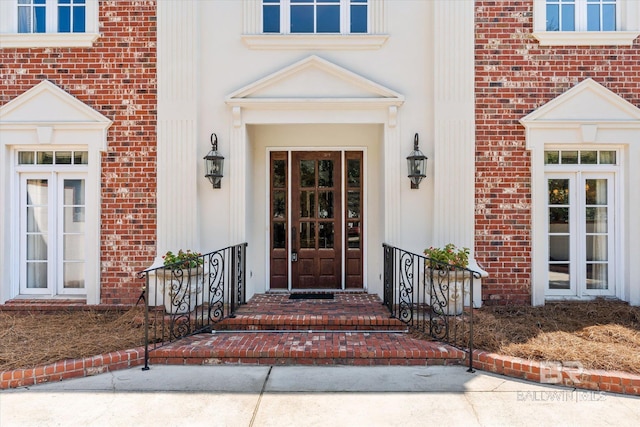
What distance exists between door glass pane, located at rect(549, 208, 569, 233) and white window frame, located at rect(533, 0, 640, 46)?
239cm

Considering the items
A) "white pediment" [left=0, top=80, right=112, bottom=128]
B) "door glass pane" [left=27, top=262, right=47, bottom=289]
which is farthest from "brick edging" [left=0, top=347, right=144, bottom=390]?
"white pediment" [left=0, top=80, right=112, bottom=128]

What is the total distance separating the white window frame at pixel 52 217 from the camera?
19.8 feet

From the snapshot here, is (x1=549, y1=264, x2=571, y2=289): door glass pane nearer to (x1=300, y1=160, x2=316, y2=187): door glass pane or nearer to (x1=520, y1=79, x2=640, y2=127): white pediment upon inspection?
(x1=520, y1=79, x2=640, y2=127): white pediment

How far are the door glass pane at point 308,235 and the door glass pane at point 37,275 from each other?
3929mm

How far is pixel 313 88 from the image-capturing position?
589 centimetres

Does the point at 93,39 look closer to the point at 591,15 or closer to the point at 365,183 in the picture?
the point at 365,183

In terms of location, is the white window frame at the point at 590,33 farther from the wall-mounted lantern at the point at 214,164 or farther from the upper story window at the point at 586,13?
the wall-mounted lantern at the point at 214,164

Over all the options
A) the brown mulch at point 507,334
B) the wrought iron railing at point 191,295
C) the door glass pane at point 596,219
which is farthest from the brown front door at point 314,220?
the door glass pane at point 596,219

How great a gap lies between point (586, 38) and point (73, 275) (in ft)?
27.2

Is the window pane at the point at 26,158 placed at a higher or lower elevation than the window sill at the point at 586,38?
lower

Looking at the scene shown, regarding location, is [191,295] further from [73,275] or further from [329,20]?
[329,20]

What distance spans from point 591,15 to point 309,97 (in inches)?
170

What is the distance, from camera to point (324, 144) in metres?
6.70

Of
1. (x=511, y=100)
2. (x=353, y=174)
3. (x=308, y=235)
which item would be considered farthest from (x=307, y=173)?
(x=511, y=100)
